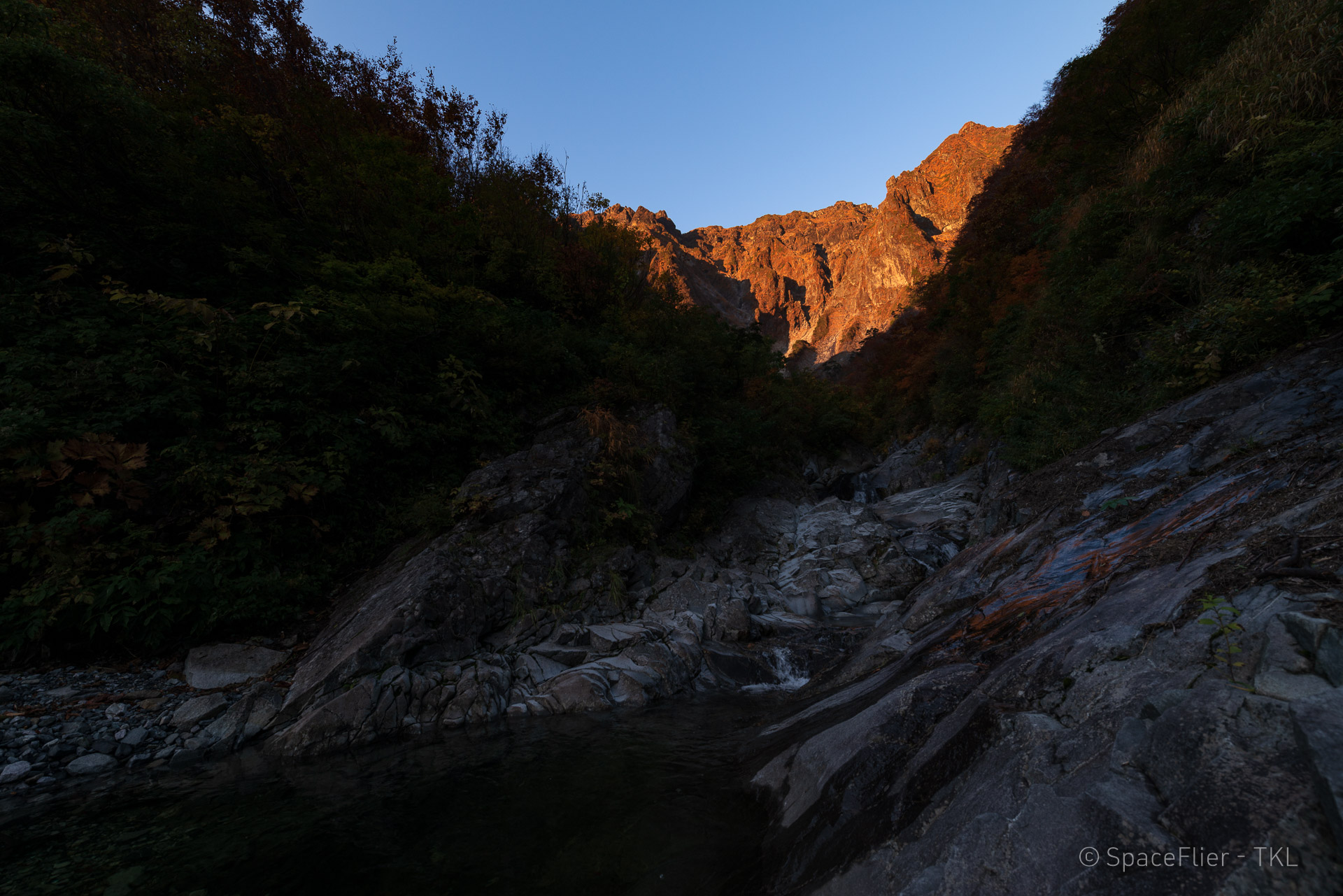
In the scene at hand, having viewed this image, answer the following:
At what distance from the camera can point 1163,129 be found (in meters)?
9.12

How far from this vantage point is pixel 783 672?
909 cm

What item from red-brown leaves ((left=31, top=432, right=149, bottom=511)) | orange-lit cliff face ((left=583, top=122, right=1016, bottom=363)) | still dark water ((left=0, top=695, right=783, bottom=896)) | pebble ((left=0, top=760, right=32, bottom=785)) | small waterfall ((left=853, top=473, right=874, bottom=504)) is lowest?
small waterfall ((left=853, top=473, right=874, bottom=504))

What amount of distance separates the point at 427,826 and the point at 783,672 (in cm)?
627

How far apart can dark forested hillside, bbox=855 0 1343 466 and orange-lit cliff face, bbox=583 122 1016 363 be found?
55832mm

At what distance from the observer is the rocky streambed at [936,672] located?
1870 mm

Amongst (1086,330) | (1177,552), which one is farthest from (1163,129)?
(1177,552)

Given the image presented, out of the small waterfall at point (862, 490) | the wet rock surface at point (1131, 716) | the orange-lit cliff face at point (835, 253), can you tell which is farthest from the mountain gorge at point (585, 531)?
the orange-lit cliff face at point (835, 253)

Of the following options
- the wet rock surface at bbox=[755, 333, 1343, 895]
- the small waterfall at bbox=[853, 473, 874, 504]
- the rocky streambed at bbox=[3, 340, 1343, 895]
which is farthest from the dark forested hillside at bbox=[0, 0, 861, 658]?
the small waterfall at bbox=[853, 473, 874, 504]

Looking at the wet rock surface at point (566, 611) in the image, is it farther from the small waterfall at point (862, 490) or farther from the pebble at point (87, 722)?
the small waterfall at point (862, 490)

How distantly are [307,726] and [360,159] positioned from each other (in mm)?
14188

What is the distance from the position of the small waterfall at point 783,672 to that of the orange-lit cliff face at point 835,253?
64635mm

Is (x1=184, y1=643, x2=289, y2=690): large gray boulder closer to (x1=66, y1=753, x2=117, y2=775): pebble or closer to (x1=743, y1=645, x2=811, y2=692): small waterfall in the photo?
(x1=66, y1=753, x2=117, y2=775): pebble

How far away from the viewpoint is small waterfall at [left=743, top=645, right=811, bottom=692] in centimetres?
858

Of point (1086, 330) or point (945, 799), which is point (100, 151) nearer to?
point (945, 799)
